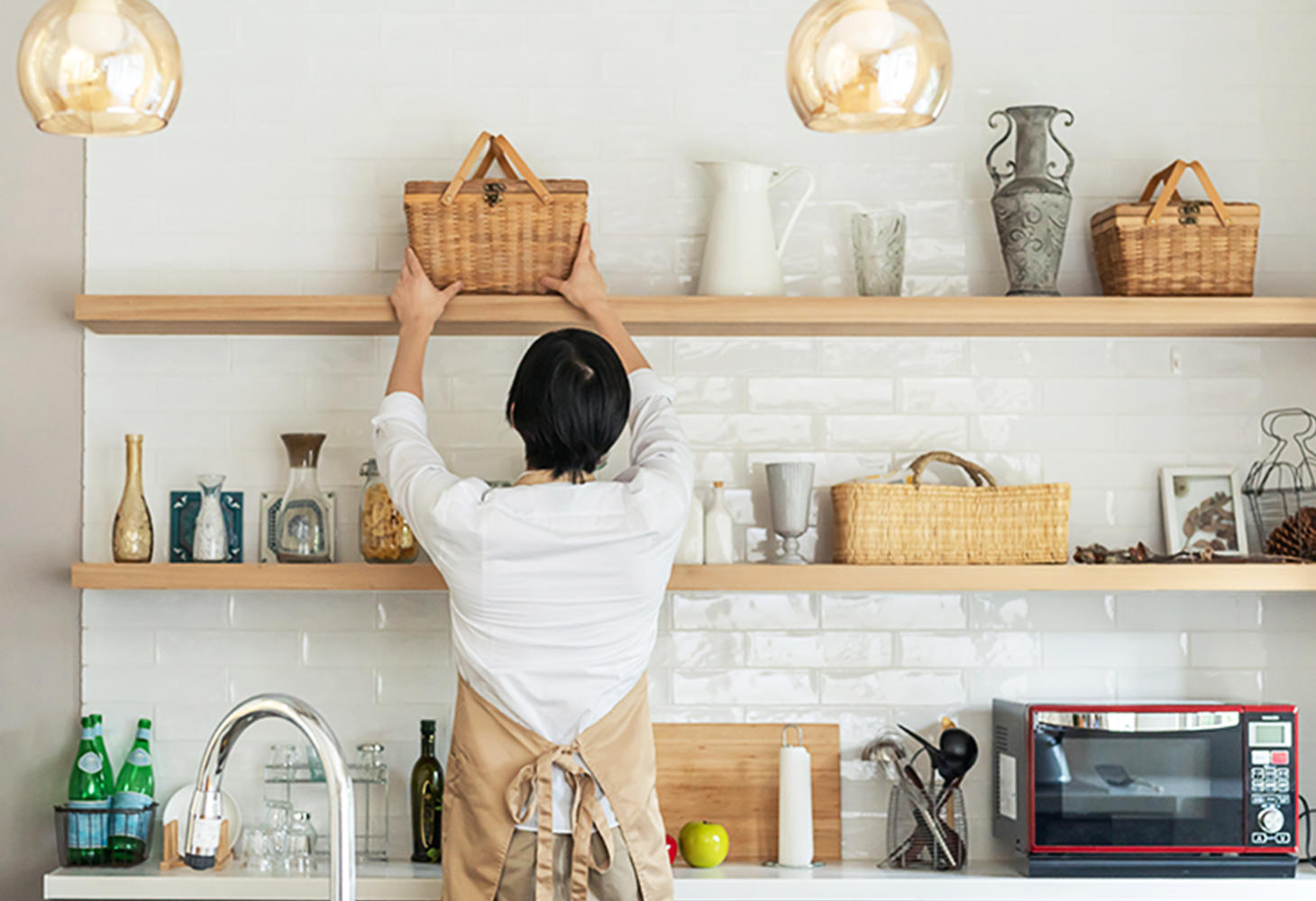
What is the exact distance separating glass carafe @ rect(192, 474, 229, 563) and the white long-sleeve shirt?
27.1 inches

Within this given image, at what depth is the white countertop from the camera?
267 cm

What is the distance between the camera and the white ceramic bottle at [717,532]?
288 centimetres

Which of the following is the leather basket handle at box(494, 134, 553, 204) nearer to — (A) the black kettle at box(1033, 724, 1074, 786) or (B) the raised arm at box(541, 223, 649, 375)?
(B) the raised arm at box(541, 223, 649, 375)

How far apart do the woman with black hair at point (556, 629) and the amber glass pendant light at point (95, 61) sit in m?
0.97

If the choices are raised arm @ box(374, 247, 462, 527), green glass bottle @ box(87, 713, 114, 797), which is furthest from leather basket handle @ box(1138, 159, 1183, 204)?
green glass bottle @ box(87, 713, 114, 797)

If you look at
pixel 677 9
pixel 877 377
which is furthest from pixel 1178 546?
pixel 677 9

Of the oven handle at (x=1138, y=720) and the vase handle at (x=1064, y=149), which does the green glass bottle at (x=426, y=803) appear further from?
the vase handle at (x=1064, y=149)

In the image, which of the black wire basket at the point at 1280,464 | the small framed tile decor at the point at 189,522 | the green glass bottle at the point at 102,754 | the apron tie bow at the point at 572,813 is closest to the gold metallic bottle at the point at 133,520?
the small framed tile decor at the point at 189,522

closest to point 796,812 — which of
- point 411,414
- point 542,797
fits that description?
point 542,797

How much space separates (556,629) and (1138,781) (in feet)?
4.22

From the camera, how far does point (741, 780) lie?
297cm

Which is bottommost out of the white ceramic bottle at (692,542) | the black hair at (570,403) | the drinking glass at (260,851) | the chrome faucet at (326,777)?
the drinking glass at (260,851)

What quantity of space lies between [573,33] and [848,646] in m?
1.55

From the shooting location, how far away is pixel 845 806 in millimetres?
2990
